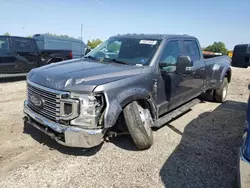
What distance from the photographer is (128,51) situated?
4.19 m

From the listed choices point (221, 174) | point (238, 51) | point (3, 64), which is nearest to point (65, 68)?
point (238, 51)

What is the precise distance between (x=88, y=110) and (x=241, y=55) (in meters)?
2.01

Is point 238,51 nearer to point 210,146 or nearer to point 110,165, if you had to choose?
point 210,146

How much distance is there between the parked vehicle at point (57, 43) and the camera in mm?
12387

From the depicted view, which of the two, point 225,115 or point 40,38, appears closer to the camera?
point 225,115

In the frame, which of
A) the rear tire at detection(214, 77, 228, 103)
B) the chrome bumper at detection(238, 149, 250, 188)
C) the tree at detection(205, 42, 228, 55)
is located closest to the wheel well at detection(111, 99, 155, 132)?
the chrome bumper at detection(238, 149, 250, 188)

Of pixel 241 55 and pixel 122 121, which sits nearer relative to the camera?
pixel 241 55

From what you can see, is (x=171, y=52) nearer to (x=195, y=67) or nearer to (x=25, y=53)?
(x=195, y=67)

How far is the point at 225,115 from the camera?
18.4 ft

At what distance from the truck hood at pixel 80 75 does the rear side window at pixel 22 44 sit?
6.22 m

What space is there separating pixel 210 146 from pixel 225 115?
208cm

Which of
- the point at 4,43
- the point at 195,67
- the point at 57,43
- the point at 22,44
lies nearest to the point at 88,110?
the point at 195,67

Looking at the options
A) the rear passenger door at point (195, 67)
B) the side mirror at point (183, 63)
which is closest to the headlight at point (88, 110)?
the side mirror at point (183, 63)

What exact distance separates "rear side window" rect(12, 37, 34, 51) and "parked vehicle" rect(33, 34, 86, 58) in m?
2.78
